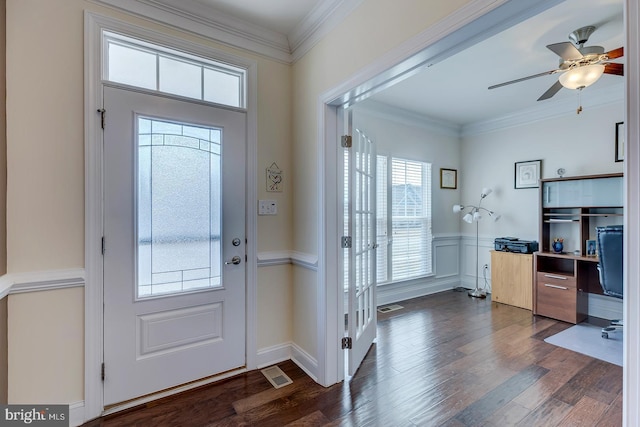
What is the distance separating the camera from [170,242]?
6.59ft

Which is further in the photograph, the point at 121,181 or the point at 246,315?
the point at 246,315

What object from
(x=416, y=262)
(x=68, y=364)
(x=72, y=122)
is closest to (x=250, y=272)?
(x=68, y=364)

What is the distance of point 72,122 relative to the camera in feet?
5.70

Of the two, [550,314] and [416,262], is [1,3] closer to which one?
[416,262]

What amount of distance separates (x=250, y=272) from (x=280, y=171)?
85 cm

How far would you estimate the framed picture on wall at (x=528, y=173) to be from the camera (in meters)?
4.03

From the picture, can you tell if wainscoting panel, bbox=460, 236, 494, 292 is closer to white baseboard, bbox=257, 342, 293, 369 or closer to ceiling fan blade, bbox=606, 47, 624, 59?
ceiling fan blade, bbox=606, 47, 624, 59

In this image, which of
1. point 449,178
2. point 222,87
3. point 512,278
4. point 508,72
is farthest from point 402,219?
point 222,87

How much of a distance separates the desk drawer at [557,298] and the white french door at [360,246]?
2.24 meters

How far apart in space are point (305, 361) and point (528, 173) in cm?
390

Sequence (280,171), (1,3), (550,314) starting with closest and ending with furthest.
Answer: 1. (1,3)
2. (280,171)
3. (550,314)

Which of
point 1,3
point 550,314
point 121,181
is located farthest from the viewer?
point 550,314

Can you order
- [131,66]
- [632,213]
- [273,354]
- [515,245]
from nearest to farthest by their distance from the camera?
[632,213]
[131,66]
[273,354]
[515,245]

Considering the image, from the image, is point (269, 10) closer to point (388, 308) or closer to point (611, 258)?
point (388, 308)
